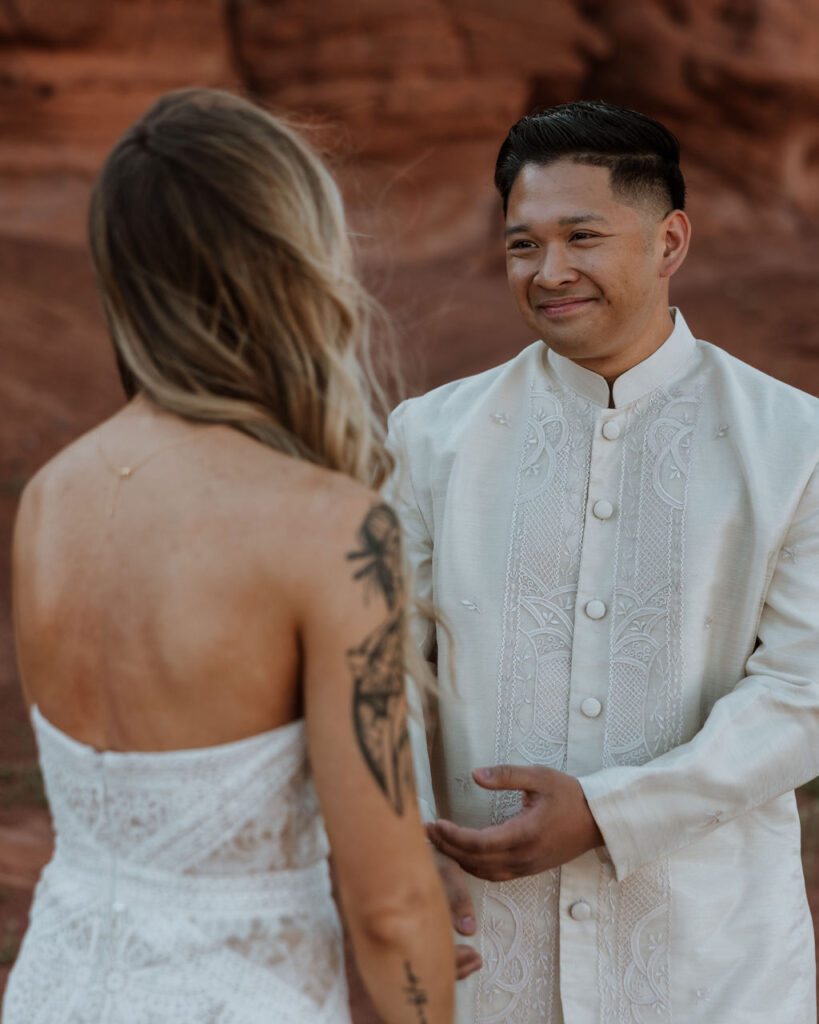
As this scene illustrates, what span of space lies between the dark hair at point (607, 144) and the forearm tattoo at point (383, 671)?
3.98 feet

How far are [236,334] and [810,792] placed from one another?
6.23 m

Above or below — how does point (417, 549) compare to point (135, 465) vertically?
below

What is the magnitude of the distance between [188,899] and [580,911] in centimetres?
101

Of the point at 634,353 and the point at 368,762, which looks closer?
the point at 368,762

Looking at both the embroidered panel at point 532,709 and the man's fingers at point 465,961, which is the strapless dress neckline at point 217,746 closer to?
the man's fingers at point 465,961

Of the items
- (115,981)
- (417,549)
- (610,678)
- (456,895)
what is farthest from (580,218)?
(115,981)

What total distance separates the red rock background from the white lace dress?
968 cm

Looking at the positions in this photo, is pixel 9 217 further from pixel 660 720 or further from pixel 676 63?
pixel 660 720

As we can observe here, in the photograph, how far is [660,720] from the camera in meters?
2.45

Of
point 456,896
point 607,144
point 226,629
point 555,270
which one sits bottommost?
point 456,896

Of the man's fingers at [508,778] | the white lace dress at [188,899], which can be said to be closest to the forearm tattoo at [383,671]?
the white lace dress at [188,899]

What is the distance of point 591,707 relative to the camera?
246 cm

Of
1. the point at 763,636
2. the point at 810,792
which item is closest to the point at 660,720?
the point at 763,636

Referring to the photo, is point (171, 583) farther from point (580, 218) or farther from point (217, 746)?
point (580, 218)
